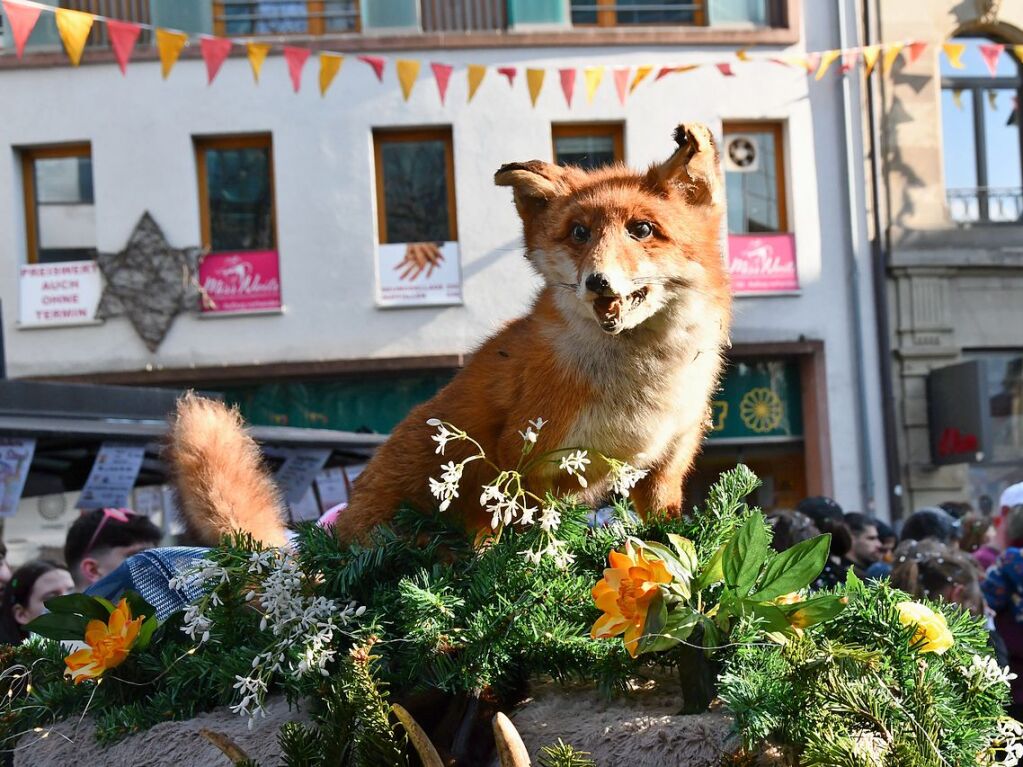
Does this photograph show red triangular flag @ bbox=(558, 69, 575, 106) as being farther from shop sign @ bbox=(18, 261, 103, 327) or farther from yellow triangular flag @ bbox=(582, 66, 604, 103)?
shop sign @ bbox=(18, 261, 103, 327)

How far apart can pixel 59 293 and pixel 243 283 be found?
2.02 metres

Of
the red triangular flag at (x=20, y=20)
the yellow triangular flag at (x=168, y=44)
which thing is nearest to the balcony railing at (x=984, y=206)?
the yellow triangular flag at (x=168, y=44)

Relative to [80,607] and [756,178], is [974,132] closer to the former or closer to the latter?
[756,178]

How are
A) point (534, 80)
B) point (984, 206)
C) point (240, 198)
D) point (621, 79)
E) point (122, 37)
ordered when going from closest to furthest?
point (122, 37)
point (534, 80)
point (621, 79)
point (240, 198)
point (984, 206)

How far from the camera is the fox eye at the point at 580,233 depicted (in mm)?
1949

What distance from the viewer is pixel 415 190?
40.9 feet

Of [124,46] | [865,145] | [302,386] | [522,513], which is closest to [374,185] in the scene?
[302,386]

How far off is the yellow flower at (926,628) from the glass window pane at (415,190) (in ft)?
36.6

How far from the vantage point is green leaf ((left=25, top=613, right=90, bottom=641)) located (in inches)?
75.0

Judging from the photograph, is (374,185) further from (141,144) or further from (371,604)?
(371,604)

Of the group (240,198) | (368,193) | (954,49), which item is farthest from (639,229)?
(240,198)

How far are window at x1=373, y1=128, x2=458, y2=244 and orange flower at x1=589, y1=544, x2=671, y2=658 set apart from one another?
1109cm

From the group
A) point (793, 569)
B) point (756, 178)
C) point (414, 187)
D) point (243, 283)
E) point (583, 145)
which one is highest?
point (583, 145)

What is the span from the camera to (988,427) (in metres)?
12.1
